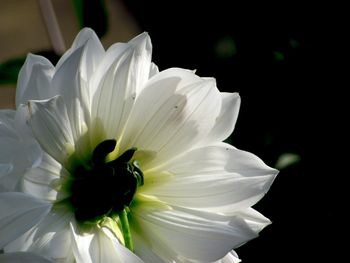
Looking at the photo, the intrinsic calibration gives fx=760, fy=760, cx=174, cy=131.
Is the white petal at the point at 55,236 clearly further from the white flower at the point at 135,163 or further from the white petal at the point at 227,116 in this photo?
the white petal at the point at 227,116

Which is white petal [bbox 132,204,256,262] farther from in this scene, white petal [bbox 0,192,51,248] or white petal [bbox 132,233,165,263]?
white petal [bbox 0,192,51,248]

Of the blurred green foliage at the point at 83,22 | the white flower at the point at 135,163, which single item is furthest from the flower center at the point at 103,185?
the blurred green foliage at the point at 83,22

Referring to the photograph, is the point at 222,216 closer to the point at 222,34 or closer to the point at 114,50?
the point at 114,50

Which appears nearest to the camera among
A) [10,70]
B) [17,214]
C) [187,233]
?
[17,214]

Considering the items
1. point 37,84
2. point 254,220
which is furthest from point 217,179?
point 37,84

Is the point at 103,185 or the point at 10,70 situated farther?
the point at 10,70

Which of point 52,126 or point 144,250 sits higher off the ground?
point 52,126

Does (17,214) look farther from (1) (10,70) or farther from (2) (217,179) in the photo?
(1) (10,70)
